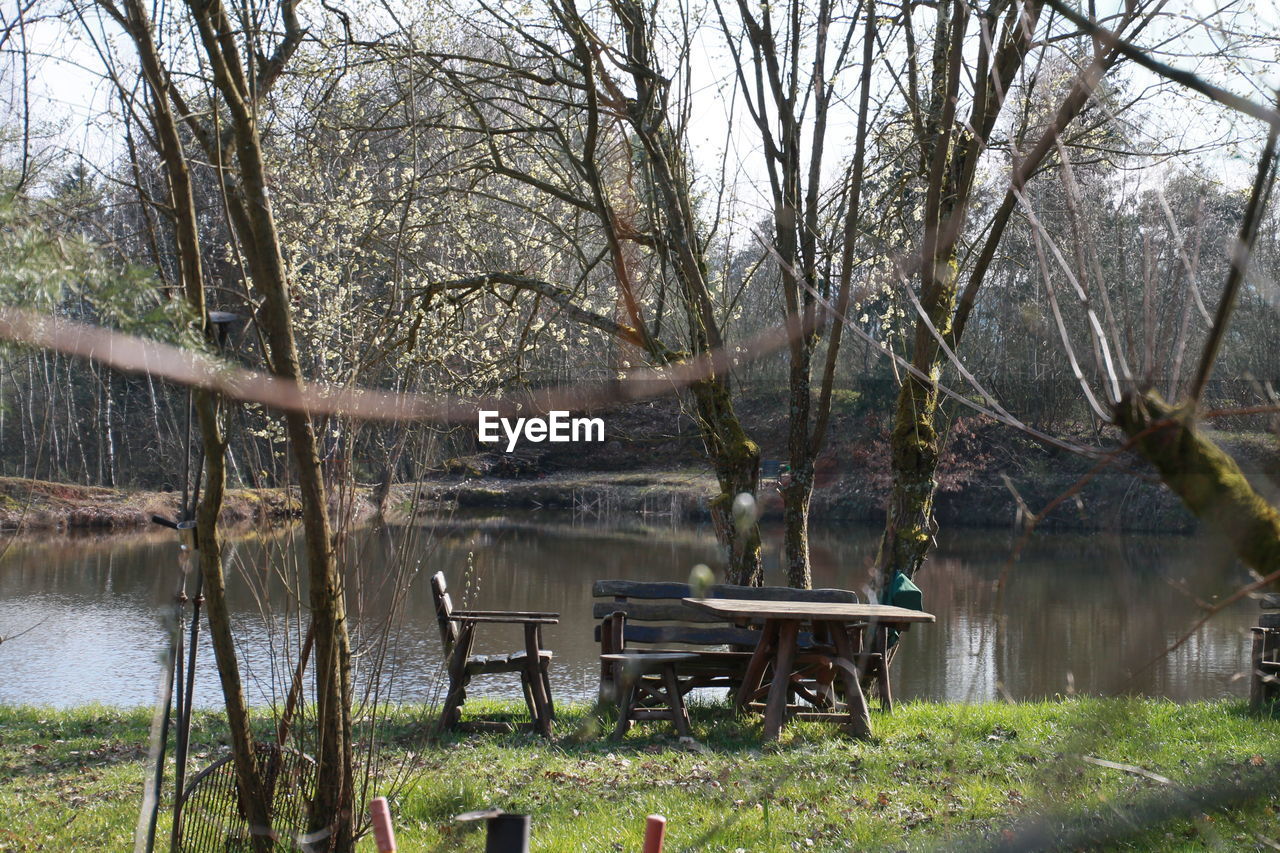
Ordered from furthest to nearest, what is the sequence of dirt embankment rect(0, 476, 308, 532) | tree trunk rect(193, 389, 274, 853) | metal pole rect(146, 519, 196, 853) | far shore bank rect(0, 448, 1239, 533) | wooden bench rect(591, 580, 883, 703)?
dirt embankment rect(0, 476, 308, 532) < far shore bank rect(0, 448, 1239, 533) < wooden bench rect(591, 580, 883, 703) < tree trunk rect(193, 389, 274, 853) < metal pole rect(146, 519, 196, 853)

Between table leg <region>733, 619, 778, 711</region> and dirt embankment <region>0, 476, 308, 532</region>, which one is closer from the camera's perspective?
table leg <region>733, 619, 778, 711</region>

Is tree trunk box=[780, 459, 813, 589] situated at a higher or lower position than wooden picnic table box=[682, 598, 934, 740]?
higher

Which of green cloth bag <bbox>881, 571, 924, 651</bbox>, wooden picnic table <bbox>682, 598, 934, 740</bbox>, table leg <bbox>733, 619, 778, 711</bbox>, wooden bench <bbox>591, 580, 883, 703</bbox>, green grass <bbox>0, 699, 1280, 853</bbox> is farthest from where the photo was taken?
green cloth bag <bbox>881, 571, 924, 651</bbox>

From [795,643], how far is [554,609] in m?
8.80

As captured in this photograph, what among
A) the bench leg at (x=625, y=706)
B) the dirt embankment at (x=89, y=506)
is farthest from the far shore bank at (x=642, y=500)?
the bench leg at (x=625, y=706)

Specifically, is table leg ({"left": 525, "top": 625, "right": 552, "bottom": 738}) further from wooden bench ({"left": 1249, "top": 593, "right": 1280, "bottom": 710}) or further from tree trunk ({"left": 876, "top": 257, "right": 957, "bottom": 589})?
wooden bench ({"left": 1249, "top": 593, "right": 1280, "bottom": 710})

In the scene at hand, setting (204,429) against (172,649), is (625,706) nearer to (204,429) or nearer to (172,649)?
(172,649)

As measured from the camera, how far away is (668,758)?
621 cm

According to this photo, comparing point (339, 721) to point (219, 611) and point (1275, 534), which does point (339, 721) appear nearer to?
point (219, 611)

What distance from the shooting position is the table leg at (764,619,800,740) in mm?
6664

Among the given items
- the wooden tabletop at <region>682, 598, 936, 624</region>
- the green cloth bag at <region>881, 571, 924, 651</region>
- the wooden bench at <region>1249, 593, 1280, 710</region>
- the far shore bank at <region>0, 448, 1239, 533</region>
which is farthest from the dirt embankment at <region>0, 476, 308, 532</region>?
the wooden bench at <region>1249, 593, 1280, 710</region>

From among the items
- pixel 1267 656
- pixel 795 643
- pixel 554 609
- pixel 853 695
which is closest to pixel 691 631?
pixel 795 643

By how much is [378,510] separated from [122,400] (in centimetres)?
3529

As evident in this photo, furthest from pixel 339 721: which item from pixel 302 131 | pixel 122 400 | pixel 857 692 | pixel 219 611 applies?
pixel 122 400
